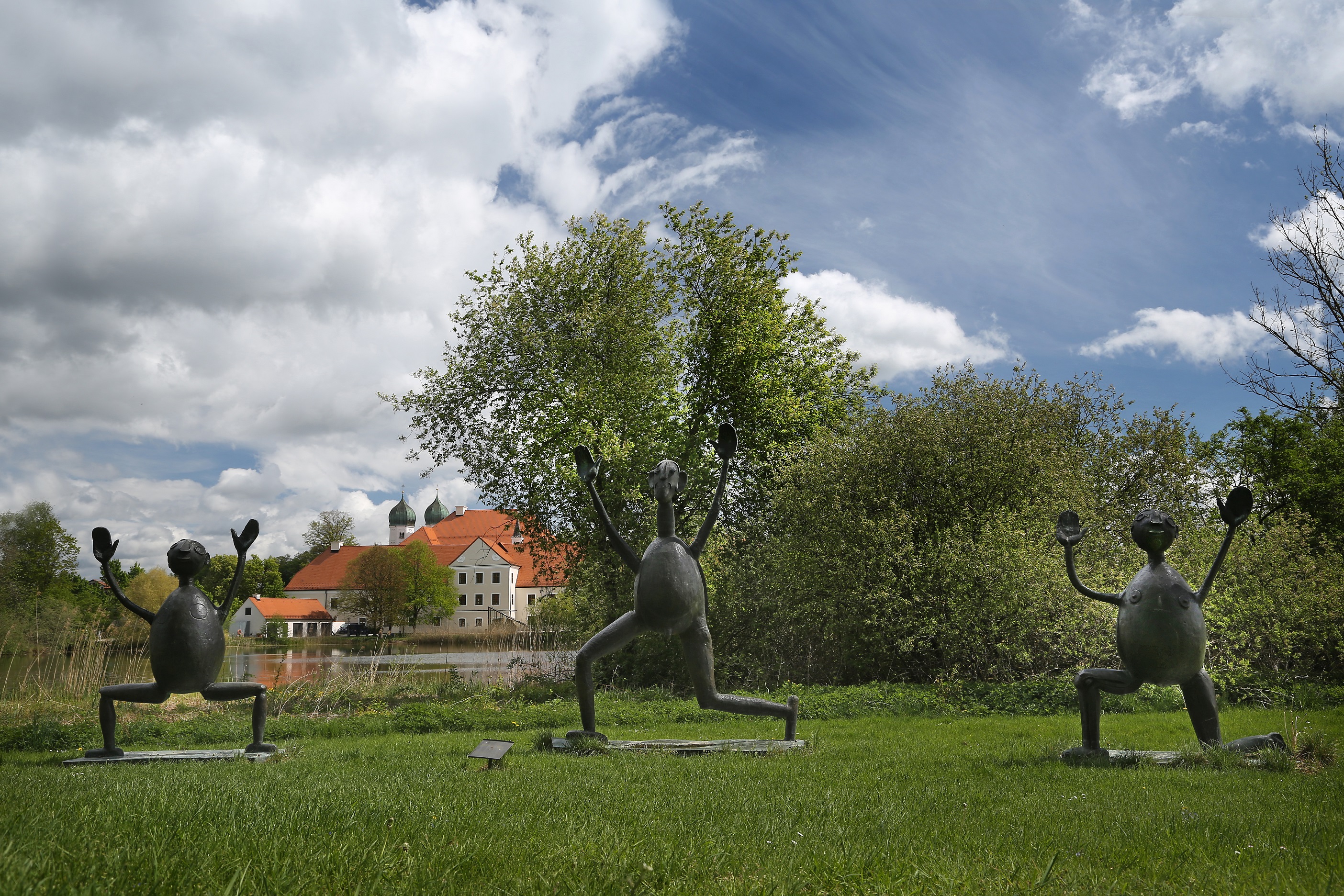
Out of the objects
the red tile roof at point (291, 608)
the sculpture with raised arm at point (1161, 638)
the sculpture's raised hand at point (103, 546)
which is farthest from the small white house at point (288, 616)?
the sculpture with raised arm at point (1161, 638)

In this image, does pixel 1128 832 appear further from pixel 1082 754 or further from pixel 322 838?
pixel 322 838

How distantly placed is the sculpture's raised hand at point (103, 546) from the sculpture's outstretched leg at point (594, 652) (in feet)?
20.1

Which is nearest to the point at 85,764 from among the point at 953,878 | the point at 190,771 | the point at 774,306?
the point at 190,771

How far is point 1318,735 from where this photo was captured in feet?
27.5

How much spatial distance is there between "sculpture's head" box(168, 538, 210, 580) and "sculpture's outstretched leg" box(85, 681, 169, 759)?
1284 mm

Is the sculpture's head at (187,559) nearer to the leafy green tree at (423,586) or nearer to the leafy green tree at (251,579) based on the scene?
the leafy green tree at (423,586)

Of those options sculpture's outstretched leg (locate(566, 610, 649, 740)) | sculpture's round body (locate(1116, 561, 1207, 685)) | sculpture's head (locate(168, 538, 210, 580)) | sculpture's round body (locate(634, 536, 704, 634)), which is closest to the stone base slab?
sculpture's head (locate(168, 538, 210, 580))

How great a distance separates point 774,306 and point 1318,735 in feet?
59.3

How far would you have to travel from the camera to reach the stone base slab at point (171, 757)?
9414 mm

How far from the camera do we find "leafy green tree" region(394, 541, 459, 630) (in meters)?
64.4

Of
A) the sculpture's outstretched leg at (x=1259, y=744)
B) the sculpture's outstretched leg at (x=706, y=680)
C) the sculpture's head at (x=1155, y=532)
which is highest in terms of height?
the sculpture's head at (x=1155, y=532)

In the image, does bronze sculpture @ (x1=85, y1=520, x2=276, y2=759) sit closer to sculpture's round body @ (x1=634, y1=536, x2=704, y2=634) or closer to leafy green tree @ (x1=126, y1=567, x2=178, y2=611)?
sculpture's round body @ (x1=634, y1=536, x2=704, y2=634)

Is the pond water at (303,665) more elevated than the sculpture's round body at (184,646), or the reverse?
the sculpture's round body at (184,646)

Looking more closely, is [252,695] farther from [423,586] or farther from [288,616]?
[288,616]
